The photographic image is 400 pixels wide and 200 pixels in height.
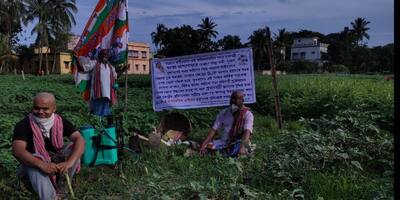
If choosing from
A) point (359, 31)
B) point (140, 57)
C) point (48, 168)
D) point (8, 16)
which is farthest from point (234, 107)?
point (359, 31)

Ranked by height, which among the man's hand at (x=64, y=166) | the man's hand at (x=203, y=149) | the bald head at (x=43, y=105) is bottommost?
the man's hand at (x=203, y=149)

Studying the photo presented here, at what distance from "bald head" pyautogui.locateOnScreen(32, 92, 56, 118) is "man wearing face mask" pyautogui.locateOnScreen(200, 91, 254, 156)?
264cm

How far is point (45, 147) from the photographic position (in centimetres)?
486

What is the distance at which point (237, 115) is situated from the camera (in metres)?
6.95

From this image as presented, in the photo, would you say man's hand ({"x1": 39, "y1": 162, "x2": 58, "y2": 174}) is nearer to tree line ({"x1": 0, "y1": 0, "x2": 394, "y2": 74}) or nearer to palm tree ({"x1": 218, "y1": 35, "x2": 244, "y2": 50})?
tree line ({"x1": 0, "y1": 0, "x2": 394, "y2": 74})

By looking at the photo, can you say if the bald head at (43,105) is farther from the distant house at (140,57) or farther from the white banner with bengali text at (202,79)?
the distant house at (140,57)

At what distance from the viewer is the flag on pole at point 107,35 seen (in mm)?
6891

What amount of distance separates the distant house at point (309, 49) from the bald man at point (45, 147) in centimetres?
10605

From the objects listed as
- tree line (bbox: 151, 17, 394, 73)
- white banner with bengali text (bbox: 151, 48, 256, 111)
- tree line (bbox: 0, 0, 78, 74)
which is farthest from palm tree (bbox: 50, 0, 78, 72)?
white banner with bengali text (bbox: 151, 48, 256, 111)

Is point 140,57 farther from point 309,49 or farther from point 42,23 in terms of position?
point 309,49

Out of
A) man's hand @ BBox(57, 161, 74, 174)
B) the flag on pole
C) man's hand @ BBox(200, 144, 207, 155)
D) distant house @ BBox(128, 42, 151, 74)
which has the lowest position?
man's hand @ BBox(200, 144, 207, 155)

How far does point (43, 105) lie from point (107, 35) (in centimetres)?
238

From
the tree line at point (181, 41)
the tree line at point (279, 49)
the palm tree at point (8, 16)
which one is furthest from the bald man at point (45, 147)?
the tree line at point (279, 49)

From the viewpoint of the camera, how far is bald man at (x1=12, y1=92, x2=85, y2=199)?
4.52 m
